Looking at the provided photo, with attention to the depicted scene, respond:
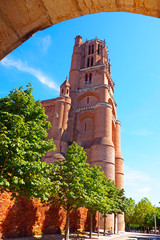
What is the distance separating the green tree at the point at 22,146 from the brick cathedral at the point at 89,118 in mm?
20956

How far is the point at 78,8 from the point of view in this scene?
7.57ft

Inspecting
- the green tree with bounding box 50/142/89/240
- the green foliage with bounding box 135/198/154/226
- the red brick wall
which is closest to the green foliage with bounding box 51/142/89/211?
the green tree with bounding box 50/142/89/240

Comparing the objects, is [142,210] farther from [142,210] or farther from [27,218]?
[27,218]

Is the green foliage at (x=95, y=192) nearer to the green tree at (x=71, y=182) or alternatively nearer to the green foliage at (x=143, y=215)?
the green tree at (x=71, y=182)

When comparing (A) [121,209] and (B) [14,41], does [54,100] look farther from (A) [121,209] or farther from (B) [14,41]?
(B) [14,41]

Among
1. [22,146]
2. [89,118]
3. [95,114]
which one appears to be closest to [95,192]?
[22,146]

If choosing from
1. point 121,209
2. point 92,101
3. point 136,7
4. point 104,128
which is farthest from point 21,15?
point 92,101

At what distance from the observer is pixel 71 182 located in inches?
552

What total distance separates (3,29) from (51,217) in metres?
16.3

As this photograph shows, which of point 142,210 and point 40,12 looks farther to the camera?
point 142,210

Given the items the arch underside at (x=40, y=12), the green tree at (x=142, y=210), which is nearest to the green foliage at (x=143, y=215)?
the green tree at (x=142, y=210)

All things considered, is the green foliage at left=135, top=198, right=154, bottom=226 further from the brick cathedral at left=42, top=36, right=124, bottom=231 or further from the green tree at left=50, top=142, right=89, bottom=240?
the green tree at left=50, top=142, right=89, bottom=240

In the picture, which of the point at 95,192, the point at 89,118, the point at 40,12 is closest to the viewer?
the point at 40,12

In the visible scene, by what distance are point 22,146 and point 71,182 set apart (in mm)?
6979
